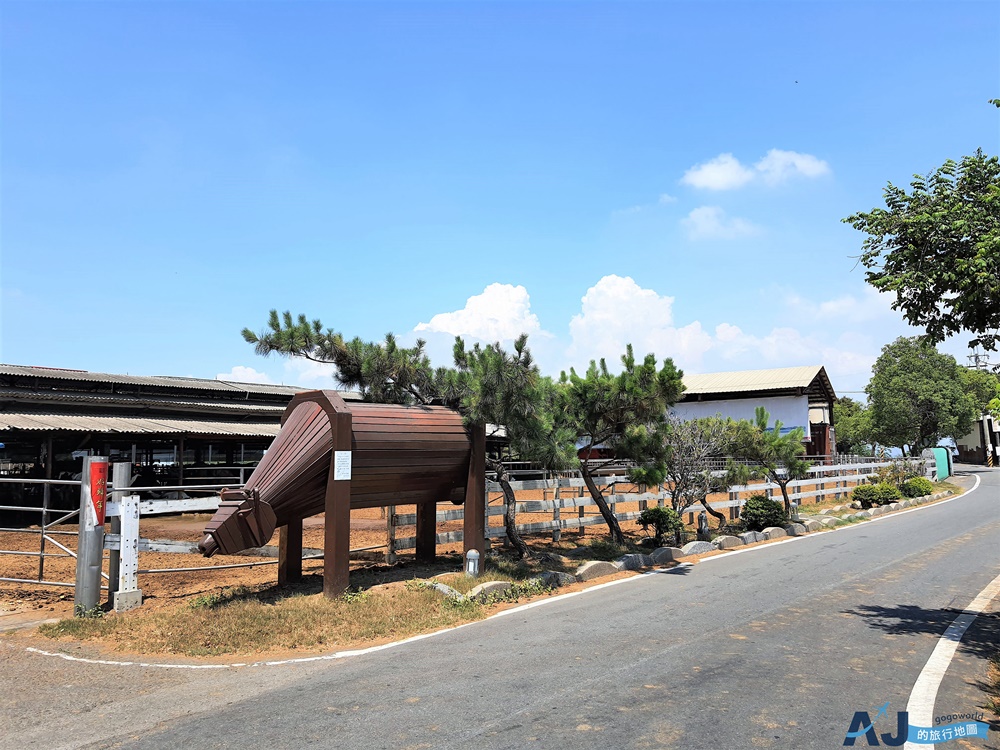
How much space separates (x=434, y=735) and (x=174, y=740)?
5.57 feet

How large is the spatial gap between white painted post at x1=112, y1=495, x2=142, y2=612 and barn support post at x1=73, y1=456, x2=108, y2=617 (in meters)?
0.22

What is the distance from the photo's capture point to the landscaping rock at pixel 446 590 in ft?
27.6

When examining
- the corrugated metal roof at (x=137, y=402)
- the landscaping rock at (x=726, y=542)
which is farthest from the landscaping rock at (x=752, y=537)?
the corrugated metal roof at (x=137, y=402)

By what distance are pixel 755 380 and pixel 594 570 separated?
1313 inches

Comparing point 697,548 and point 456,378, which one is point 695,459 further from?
point 456,378

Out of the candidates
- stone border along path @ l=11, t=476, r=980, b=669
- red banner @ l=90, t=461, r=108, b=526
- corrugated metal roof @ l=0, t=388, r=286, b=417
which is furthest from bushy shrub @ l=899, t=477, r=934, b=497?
red banner @ l=90, t=461, r=108, b=526

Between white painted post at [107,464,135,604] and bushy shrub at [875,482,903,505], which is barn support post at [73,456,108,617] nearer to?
white painted post at [107,464,135,604]

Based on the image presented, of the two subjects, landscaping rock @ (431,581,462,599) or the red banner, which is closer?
the red banner

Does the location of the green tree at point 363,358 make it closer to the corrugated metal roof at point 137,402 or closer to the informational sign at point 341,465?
the informational sign at point 341,465

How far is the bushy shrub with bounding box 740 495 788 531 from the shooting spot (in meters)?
15.5

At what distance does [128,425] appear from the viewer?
20.1m

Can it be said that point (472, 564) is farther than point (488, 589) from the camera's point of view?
Yes

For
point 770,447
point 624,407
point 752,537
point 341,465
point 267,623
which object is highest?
point 624,407

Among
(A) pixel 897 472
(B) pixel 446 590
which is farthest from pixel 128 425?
(A) pixel 897 472
